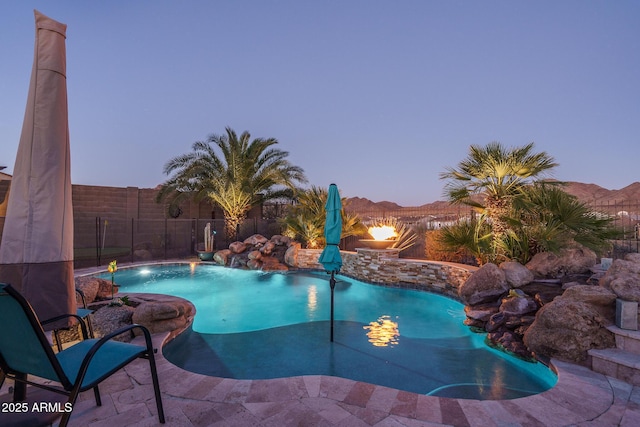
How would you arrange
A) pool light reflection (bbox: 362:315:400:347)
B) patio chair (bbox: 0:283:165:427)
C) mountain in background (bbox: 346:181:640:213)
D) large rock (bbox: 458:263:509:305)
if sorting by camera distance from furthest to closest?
1. mountain in background (bbox: 346:181:640:213)
2. large rock (bbox: 458:263:509:305)
3. pool light reflection (bbox: 362:315:400:347)
4. patio chair (bbox: 0:283:165:427)

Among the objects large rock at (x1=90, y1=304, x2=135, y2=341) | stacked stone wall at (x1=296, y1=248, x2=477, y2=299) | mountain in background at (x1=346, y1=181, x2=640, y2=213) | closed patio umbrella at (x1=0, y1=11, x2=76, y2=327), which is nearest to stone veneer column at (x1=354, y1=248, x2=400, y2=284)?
stacked stone wall at (x1=296, y1=248, x2=477, y2=299)

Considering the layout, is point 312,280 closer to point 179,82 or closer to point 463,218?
point 463,218

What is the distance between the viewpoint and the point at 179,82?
49.2 feet

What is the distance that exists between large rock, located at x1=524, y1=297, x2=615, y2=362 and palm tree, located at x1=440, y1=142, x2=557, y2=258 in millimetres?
3685

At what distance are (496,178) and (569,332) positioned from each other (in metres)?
4.79

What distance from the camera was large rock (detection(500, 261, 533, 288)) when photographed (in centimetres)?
625

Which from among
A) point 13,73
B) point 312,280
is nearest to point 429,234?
point 312,280

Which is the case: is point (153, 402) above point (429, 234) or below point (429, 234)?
below

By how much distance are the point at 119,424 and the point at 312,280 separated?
9.13m

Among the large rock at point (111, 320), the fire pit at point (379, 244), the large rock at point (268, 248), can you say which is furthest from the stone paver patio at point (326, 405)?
the large rock at point (268, 248)

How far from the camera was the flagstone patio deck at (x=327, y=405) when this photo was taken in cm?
239

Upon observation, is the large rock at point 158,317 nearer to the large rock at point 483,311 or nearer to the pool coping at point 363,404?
the pool coping at point 363,404

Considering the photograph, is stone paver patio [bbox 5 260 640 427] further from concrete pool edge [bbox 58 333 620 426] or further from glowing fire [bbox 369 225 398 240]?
Result: glowing fire [bbox 369 225 398 240]

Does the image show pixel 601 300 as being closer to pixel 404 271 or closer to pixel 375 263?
pixel 404 271
